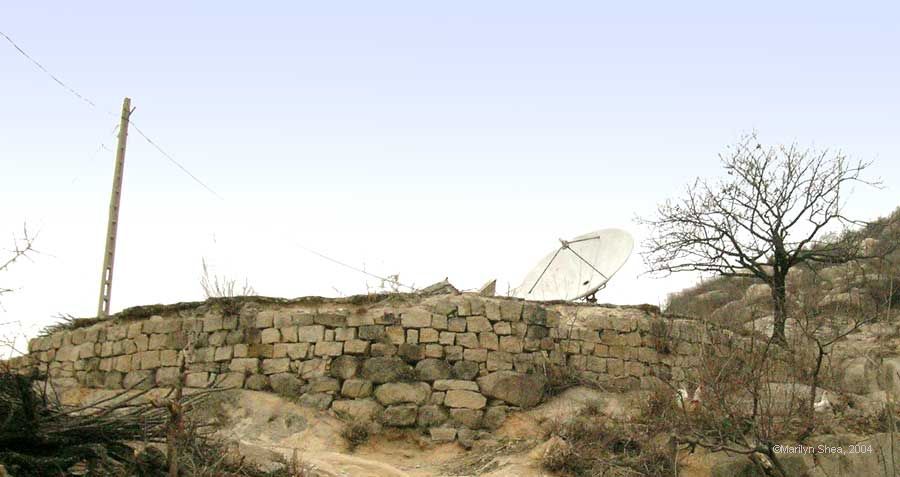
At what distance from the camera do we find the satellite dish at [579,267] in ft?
40.5

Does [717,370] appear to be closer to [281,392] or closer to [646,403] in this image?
[646,403]

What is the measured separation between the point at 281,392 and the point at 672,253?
28.4 feet

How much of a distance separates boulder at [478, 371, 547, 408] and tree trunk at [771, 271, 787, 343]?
379cm

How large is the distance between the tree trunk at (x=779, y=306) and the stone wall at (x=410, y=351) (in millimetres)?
2309

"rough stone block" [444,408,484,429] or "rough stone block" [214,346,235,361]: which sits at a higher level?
"rough stone block" [214,346,235,361]

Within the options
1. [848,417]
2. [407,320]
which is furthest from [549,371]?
[848,417]

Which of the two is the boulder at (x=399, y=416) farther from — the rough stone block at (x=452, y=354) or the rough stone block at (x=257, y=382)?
the rough stone block at (x=257, y=382)

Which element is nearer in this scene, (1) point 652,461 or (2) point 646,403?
(1) point 652,461

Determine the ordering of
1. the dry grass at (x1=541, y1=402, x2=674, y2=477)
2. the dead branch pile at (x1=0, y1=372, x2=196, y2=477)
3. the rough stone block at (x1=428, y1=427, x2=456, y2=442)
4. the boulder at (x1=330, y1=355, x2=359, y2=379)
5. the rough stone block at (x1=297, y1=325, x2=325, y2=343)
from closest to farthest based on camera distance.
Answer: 1. the dead branch pile at (x1=0, y1=372, x2=196, y2=477)
2. the dry grass at (x1=541, y1=402, x2=674, y2=477)
3. the rough stone block at (x1=428, y1=427, x2=456, y2=442)
4. the boulder at (x1=330, y1=355, x2=359, y2=379)
5. the rough stone block at (x1=297, y1=325, x2=325, y2=343)

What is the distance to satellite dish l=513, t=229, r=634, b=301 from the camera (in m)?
12.4

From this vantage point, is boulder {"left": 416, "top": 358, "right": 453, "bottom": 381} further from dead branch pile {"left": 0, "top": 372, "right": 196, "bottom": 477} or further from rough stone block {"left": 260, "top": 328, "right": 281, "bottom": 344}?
dead branch pile {"left": 0, "top": 372, "right": 196, "bottom": 477}

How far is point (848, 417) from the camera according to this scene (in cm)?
949

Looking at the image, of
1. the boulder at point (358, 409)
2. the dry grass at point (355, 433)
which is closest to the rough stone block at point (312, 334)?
the boulder at point (358, 409)

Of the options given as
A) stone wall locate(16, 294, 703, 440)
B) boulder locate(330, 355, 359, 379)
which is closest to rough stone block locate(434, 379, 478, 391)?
stone wall locate(16, 294, 703, 440)
